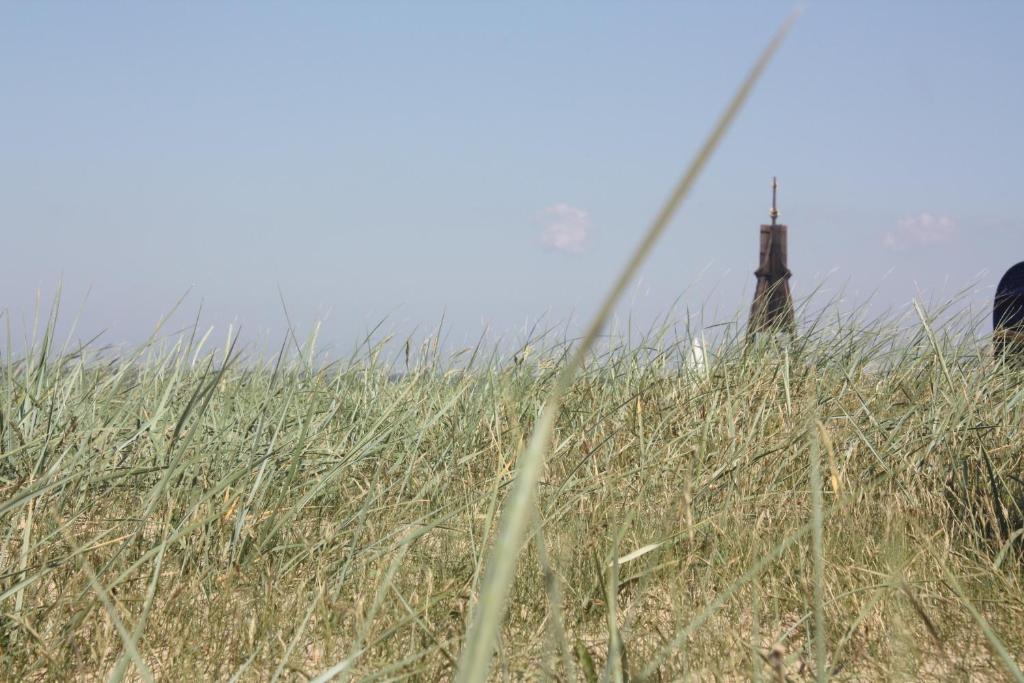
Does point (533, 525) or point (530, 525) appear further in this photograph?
point (530, 525)

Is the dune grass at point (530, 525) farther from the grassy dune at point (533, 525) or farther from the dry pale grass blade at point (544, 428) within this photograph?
the dry pale grass blade at point (544, 428)

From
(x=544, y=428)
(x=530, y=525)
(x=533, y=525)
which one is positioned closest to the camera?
(x=544, y=428)

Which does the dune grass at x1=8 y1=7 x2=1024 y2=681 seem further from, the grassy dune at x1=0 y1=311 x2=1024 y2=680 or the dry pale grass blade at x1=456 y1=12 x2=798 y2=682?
the dry pale grass blade at x1=456 y1=12 x2=798 y2=682

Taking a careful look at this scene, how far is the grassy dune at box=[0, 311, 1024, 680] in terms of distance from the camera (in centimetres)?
156

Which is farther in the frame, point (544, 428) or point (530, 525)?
point (530, 525)

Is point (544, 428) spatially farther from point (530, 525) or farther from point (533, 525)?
point (530, 525)

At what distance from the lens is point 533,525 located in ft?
4.54

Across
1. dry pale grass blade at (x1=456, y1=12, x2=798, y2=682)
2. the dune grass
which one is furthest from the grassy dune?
dry pale grass blade at (x1=456, y1=12, x2=798, y2=682)

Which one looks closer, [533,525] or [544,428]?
[544,428]

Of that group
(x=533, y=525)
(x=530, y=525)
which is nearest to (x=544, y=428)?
(x=533, y=525)

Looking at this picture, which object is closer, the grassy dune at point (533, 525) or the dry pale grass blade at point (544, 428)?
the dry pale grass blade at point (544, 428)

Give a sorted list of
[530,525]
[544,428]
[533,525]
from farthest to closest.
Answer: [530,525] < [533,525] < [544,428]

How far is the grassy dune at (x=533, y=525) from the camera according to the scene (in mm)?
1560

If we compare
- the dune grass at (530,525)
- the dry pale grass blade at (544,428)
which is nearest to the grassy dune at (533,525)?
the dune grass at (530,525)
